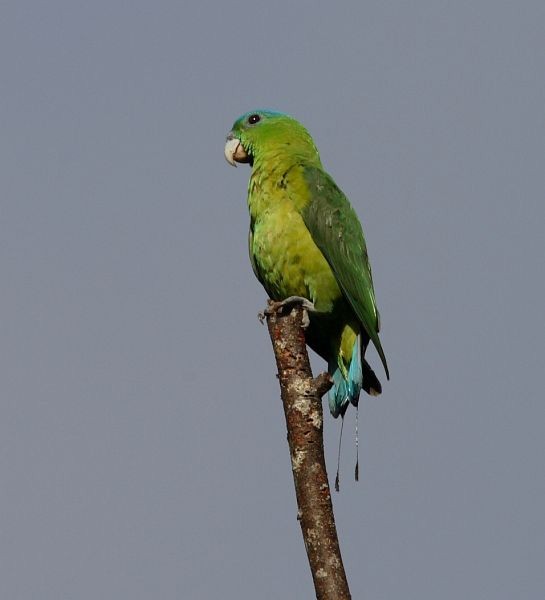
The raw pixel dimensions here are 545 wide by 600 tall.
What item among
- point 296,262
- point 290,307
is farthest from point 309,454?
point 296,262

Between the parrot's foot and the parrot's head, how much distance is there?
139 cm

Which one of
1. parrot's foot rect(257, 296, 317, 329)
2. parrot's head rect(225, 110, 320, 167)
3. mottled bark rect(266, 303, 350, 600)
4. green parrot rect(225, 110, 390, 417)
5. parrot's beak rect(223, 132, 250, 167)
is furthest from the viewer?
parrot's beak rect(223, 132, 250, 167)

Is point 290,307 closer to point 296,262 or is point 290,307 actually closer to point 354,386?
Answer: point 296,262

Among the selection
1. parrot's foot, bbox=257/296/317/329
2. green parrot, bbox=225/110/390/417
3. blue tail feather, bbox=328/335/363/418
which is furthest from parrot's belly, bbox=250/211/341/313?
blue tail feather, bbox=328/335/363/418

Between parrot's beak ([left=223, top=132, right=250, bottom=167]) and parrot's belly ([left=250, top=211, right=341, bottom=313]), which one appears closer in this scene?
parrot's belly ([left=250, top=211, right=341, bottom=313])

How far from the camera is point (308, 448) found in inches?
185

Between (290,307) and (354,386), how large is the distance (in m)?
0.73

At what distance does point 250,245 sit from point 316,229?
1.97 ft

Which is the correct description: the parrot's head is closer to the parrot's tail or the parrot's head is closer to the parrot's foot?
the parrot's foot

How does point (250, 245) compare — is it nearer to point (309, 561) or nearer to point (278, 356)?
point (278, 356)

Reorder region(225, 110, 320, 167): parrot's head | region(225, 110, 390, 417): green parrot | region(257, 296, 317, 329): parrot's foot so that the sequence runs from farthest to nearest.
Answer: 1. region(225, 110, 320, 167): parrot's head
2. region(225, 110, 390, 417): green parrot
3. region(257, 296, 317, 329): parrot's foot

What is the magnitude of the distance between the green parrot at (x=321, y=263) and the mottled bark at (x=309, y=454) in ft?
5.09

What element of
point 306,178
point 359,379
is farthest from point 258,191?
point 359,379

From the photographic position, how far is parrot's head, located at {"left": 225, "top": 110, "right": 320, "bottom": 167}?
7914mm
